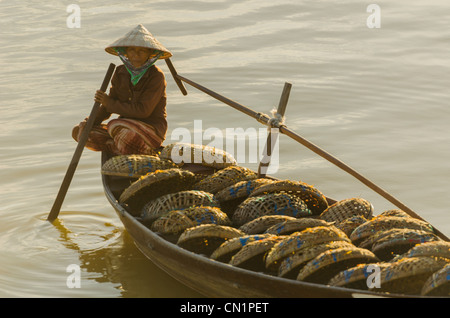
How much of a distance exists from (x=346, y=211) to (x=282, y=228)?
0.64m

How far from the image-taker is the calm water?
6.88 metres

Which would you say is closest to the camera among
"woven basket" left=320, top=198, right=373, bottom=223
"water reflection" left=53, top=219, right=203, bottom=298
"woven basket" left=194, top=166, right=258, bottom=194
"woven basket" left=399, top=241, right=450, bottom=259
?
"woven basket" left=399, top=241, right=450, bottom=259

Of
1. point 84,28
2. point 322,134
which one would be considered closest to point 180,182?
point 322,134

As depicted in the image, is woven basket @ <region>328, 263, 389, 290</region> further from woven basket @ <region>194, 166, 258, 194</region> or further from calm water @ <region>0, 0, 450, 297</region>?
woven basket @ <region>194, 166, 258, 194</region>

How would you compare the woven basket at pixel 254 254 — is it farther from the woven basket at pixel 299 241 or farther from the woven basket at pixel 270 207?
the woven basket at pixel 270 207

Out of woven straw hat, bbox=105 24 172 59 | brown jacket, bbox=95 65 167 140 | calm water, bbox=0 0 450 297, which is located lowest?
calm water, bbox=0 0 450 297

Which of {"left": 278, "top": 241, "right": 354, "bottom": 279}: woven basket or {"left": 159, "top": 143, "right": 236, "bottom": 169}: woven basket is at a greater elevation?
{"left": 159, "top": 143, "right": 236, "bottom": 169}: woven basket

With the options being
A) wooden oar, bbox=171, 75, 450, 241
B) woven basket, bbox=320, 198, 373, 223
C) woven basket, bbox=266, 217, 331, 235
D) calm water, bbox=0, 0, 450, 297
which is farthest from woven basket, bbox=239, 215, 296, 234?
calm water, bbox=0, 0, 450, 297

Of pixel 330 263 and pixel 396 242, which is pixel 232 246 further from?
pixel 396 242

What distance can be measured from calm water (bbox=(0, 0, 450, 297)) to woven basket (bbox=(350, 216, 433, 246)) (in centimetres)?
127

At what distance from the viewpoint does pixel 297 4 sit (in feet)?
52.3

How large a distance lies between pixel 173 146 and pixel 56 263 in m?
1.26

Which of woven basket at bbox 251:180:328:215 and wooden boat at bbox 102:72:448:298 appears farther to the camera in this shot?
woven basket at bbox 251:180:328:215
